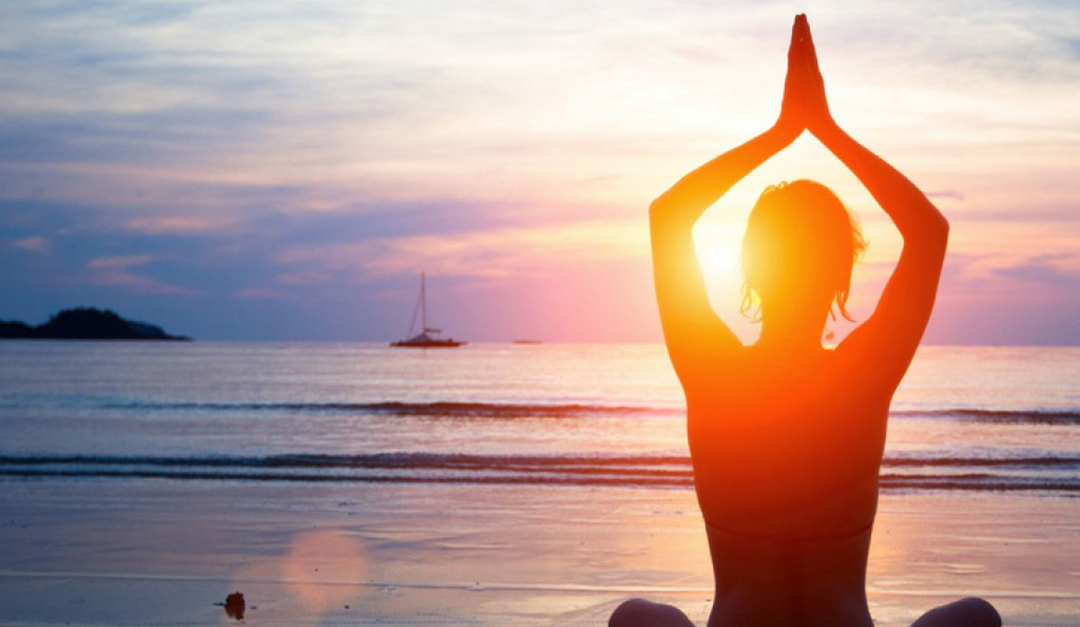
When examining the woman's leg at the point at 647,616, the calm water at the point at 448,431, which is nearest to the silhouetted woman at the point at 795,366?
the woman's leg at the point at 647,616

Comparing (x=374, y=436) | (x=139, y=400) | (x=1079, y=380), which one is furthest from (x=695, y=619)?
(x=1079, y=380)

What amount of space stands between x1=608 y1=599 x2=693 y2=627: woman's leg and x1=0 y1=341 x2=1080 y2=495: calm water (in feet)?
35.5

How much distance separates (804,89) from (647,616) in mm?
1411

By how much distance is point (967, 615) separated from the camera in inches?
108

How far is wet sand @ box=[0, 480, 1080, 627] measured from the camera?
22.9 feet

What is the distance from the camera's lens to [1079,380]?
4753 centimetres

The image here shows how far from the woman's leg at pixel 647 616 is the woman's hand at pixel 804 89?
127cm

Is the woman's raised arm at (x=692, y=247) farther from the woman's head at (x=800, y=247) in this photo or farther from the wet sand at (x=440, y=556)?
the wet sand at (x=440, y=556)

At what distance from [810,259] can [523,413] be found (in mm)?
25664

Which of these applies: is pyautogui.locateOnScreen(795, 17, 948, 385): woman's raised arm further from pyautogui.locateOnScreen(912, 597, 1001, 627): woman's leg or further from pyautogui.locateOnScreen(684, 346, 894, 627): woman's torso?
pyautogui.locateOnScreen(912, 597, 1001, 627): woman's leg

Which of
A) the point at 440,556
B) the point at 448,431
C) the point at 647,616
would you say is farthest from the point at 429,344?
the point at 647,616

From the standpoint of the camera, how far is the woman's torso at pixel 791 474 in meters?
2.48

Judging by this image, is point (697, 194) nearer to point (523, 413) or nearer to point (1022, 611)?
point (1022, 611)

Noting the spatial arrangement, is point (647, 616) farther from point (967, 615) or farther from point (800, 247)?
point (800, 247)
